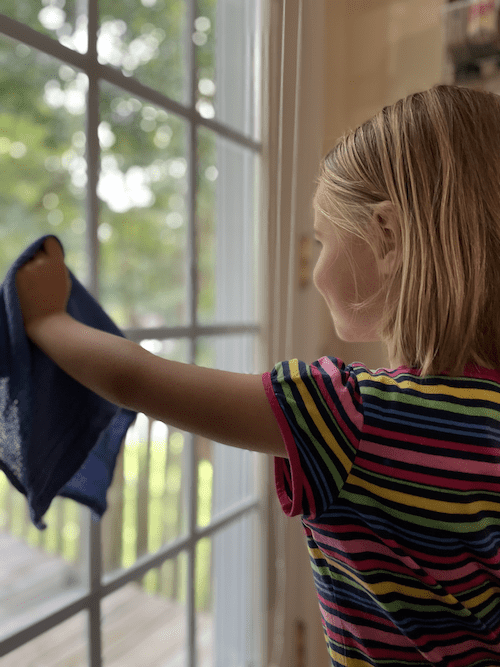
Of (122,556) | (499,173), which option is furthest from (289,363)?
(122,556)

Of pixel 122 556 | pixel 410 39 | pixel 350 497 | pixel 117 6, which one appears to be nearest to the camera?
pixel 350 497

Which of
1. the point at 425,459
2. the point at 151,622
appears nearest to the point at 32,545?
the point at 151,622

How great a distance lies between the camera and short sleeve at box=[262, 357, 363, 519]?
0.43 m

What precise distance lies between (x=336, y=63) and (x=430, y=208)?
63 cm

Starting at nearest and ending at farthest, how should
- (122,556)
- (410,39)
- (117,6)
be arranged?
(122,556) → (117,6) → (410,39)

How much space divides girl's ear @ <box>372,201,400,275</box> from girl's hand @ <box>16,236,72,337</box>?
1.13 ft

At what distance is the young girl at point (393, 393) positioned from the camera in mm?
431

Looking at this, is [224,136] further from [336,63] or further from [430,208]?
[430,208]

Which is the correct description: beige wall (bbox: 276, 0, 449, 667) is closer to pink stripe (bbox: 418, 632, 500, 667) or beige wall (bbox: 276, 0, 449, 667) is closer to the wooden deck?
the wooden deck

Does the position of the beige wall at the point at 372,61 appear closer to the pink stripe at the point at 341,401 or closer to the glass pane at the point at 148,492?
the glass pane at the point at 148,492

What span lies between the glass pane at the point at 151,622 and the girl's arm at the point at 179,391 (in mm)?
539

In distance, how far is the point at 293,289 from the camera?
2.89 ft

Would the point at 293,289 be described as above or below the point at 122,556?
above

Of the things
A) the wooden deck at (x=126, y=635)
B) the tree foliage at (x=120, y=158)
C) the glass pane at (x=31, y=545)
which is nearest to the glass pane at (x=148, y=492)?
the wooden deck at (x=126, y=635)
